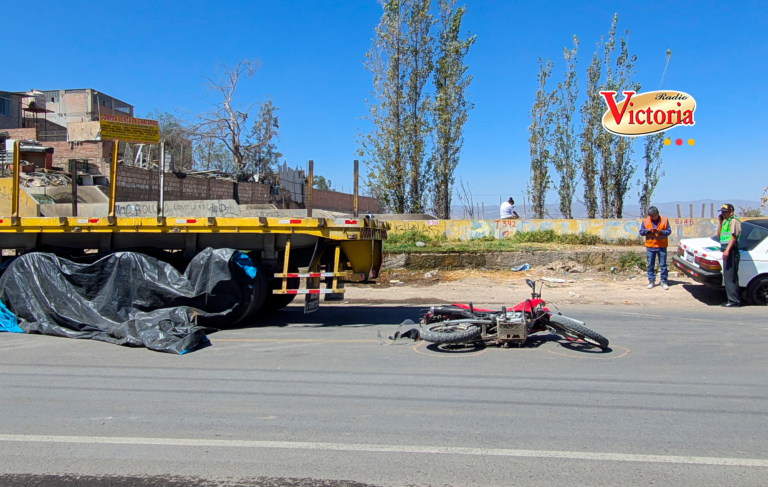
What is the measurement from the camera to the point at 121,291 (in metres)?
7.82

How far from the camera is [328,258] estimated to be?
8242mm

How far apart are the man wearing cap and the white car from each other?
18cm

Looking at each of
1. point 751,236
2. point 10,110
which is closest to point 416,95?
point 751,236

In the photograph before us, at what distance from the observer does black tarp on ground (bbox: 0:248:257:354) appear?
7.65 m

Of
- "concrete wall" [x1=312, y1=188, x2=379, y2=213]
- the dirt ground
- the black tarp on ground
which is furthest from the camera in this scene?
"concrete wall" [x1=312, y1=188, x2=379, y2=213]

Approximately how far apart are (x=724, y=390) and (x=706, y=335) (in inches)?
107

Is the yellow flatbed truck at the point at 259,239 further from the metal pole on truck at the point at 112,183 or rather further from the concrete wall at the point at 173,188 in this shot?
the concrete wall at the point at 173,188

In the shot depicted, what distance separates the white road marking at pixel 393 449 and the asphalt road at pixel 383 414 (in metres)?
0.02

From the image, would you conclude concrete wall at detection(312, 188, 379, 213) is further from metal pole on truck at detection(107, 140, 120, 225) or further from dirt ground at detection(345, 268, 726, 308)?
metal pole on truck at detection(107, 140, 120, 225)

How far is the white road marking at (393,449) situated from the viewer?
3570 millimetres

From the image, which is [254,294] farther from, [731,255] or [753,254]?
[753,254]

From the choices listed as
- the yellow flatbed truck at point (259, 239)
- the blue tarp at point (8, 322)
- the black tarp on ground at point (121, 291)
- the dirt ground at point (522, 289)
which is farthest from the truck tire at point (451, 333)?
the blue tarp at point (8, 322)

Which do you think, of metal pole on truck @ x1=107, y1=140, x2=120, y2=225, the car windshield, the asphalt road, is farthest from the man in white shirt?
metal pole on truck @ x1=107, y1=140, x2=120, y2=225

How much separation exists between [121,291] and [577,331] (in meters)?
6.29
